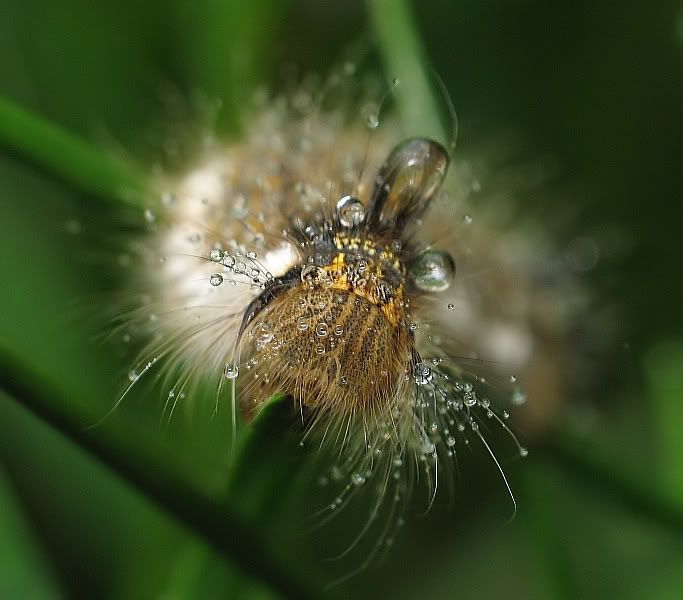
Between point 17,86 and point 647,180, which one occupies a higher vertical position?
point 647,180

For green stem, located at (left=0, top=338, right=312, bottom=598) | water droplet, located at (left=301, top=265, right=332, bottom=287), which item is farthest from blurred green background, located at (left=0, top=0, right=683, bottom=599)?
water droplet, located at (left=301, top=265, right=332, bottom=287)

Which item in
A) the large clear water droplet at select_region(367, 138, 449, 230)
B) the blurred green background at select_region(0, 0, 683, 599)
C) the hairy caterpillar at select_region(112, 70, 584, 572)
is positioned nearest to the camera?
the hairy caterpillar at select_region(112, 70, 584, 572)

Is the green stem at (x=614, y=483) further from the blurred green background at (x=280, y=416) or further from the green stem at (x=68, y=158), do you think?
the green stem at (x=68, y=158)

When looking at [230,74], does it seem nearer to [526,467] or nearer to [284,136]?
[284,136]

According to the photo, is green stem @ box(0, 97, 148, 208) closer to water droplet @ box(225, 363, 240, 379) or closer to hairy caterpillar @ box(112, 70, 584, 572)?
hairy caterpillar @ box(112, 70, 584, 572)

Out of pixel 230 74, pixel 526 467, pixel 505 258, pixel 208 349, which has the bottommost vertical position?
pixel 208 349

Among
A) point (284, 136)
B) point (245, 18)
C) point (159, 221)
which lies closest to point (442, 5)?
point (245, 18)
